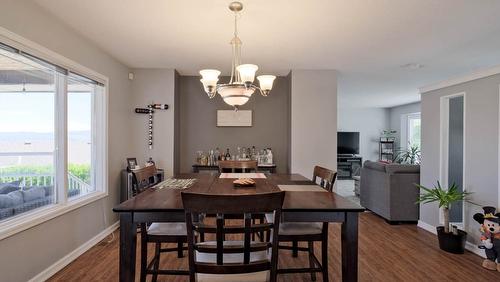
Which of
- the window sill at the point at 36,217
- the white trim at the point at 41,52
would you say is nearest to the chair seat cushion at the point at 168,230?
the window sill at the point at 36,217

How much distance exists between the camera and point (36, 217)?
2467 mm

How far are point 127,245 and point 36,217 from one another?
130 centimetres

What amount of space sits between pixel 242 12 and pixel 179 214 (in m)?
1.86

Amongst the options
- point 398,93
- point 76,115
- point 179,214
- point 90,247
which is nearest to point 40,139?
point 76,115

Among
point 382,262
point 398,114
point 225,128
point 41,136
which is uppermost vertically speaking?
point 398,114

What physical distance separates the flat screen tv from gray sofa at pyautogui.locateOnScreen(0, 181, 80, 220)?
327 inches

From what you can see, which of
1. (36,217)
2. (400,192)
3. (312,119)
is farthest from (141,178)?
(400,192)

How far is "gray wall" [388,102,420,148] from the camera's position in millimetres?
8555

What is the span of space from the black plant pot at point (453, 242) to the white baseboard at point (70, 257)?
13.2 ft

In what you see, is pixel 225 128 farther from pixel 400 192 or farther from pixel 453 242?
pixel 453 242

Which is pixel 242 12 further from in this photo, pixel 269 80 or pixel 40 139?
pixel 40 139

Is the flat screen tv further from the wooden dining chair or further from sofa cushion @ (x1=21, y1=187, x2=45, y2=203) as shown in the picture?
sofa cushion @ (x1=21, y1=187, x2=45, y2=203)

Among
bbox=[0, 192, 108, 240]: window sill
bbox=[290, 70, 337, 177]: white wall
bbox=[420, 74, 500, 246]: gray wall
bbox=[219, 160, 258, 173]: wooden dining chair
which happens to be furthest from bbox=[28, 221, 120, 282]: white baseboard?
bbox=[420, 74, 500, 246]: gray wall

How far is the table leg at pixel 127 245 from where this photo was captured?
173 cm
